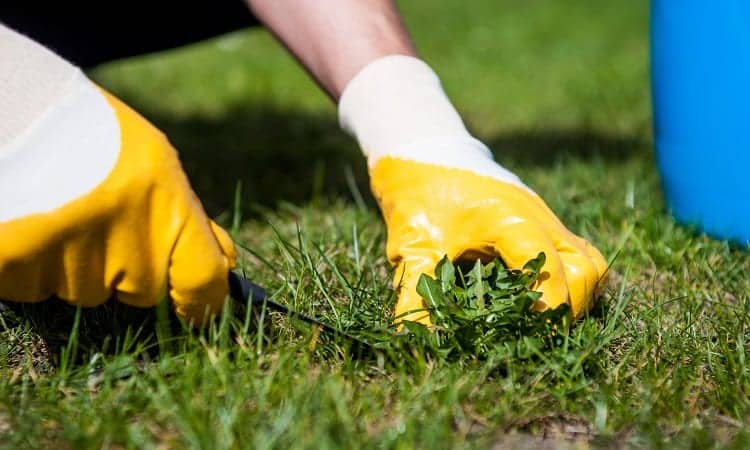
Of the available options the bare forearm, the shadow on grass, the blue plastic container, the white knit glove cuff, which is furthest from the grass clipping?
the shadow on grass

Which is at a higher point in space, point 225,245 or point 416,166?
point 416,166

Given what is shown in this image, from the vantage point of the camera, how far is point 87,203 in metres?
0.96

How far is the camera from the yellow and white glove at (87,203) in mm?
960

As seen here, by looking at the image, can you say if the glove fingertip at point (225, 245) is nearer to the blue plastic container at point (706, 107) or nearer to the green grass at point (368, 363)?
the green grass at point (368, 363)

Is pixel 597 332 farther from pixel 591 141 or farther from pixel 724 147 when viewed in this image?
pixel 591 141

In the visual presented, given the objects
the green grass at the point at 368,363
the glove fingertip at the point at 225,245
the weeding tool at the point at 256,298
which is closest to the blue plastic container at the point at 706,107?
the green grass at the point at 368,363

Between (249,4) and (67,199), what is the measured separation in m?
0.63

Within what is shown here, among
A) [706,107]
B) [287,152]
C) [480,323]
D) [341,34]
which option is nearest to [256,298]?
[480,323]

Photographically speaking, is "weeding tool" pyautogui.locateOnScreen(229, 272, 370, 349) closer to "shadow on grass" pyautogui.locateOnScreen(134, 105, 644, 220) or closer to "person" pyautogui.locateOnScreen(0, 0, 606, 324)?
"person" pyautogui.locateOnScreen(0, 0, 606, 324)

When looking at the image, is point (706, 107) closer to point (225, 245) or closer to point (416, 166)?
point (416, 166)

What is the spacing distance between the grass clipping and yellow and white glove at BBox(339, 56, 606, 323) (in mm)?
32

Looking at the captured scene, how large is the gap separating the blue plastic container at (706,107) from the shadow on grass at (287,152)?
48 centimetres

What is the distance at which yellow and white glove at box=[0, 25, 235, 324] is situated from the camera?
96 centimetres

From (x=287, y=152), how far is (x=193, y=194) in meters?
1.27
